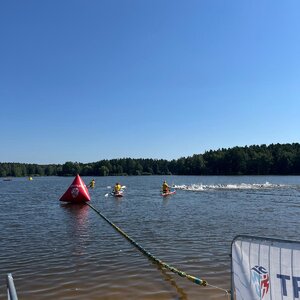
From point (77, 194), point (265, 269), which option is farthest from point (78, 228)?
point (265, 269)

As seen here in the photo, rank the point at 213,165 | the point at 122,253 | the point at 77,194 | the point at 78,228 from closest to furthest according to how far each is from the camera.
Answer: the point at 122,253, the point at 78,228, the point at 77,194, the point at 213,165

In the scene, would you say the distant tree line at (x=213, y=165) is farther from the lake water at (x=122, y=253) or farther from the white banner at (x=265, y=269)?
the white banner at (x=265, y=269)

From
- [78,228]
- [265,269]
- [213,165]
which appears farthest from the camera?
[213,165]

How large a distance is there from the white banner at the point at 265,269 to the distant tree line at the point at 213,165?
128 m

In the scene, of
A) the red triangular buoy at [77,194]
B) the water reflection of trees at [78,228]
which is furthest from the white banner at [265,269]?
the red triangular buoy at [77,194]

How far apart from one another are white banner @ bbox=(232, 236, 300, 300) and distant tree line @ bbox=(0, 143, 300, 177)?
12796 cm

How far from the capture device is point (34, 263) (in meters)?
10.7

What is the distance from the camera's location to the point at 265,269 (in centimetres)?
437

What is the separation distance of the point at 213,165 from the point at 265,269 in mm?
139627

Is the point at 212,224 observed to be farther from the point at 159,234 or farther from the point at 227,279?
the point at 227,279

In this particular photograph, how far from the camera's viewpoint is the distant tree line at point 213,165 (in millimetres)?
127456

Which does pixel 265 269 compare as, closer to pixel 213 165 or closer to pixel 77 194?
pixel 77 194

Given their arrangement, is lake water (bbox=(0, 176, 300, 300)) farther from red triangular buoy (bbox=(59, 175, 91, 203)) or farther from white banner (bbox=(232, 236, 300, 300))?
red triangular buoy (bbox=(59, 175, 91, 203))

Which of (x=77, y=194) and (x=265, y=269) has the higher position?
(x=265, y=269)
